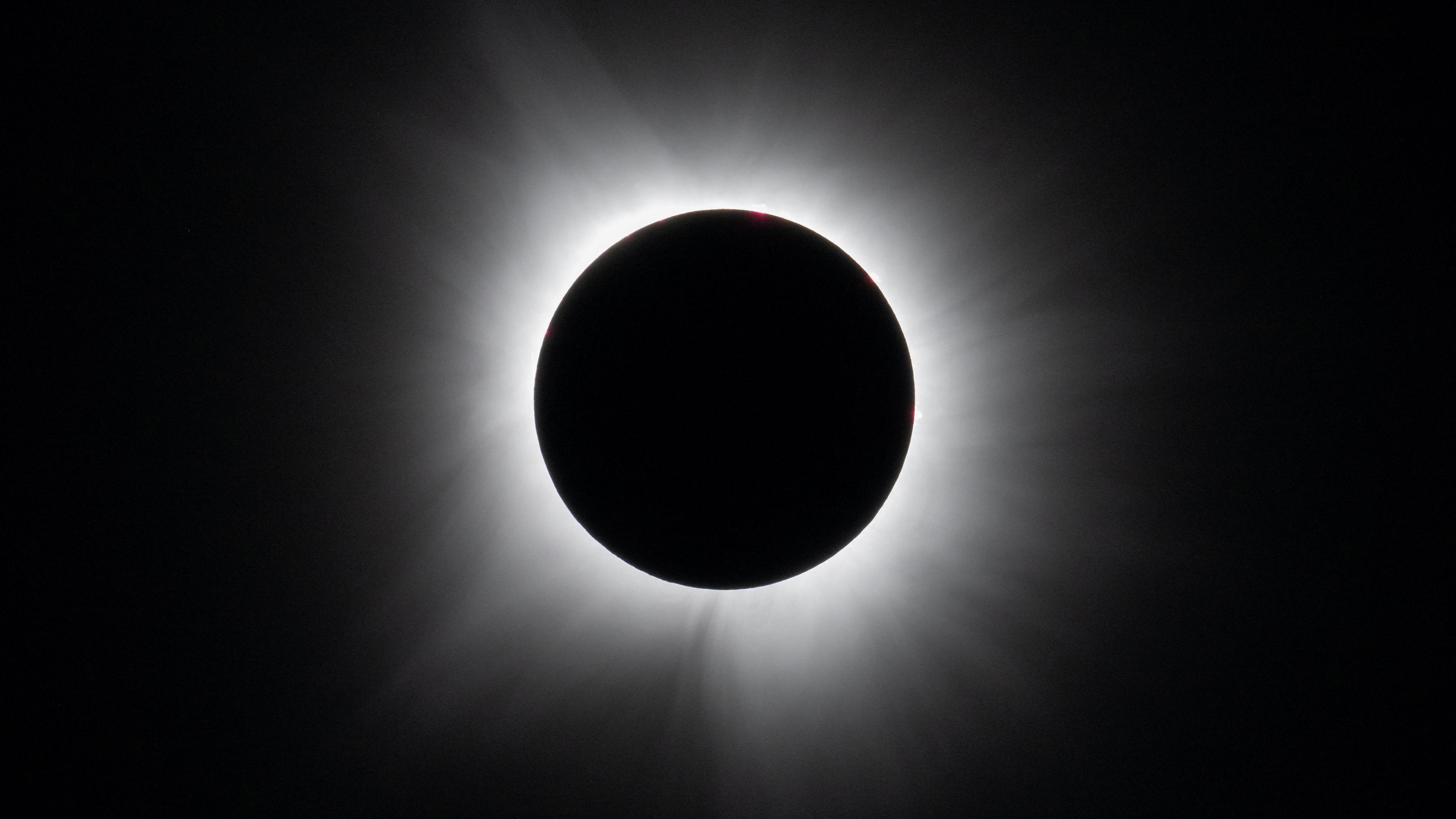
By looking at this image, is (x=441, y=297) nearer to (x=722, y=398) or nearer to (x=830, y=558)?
(x=722, y=398)

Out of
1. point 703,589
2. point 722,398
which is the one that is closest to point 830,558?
point 703,589

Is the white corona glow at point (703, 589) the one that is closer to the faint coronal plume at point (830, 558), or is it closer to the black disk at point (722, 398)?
the faint coronal plume at point (830, 558)

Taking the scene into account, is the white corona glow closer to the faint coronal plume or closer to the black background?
the faint coronal plume

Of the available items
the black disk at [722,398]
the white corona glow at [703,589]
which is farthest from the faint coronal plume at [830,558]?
the black disk at [722,398]

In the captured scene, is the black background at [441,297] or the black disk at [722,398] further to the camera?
the black background at [441,297]

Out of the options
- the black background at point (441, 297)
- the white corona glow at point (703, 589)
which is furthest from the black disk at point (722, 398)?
the black background at point (441, 297)
